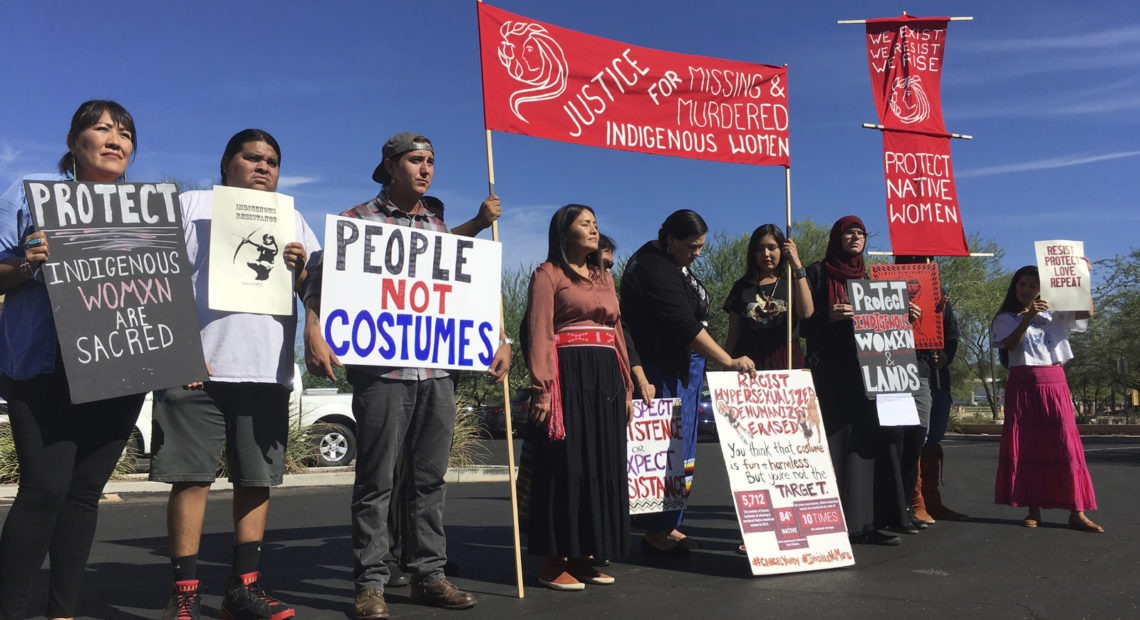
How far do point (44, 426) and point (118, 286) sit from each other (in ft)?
1.86

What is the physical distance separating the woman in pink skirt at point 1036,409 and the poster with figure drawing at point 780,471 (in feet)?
7.28

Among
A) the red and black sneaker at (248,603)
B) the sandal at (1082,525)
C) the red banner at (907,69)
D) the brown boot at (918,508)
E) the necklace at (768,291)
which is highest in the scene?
the red banner at (907,69)

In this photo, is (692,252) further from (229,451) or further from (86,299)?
(86,299)

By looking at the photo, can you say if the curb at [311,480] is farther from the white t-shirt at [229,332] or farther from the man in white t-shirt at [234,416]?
the white t-shirt at [229,332]

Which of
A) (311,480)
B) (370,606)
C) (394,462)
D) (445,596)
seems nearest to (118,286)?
(394,462)

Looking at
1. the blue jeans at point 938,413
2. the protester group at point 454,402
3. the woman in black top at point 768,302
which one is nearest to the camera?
the protester group at point 454,402

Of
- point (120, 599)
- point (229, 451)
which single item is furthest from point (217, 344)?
point (120, 599)

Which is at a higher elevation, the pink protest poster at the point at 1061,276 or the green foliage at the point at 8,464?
the pink protest poster at the point at 1061,276

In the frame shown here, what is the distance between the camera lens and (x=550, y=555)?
471 centimetres

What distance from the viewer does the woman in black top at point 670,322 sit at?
18.0 feet

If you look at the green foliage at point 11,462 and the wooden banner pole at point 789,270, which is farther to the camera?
the green foliage at point 11,462

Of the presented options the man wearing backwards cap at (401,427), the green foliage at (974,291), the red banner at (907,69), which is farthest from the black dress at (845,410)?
the green foliage at (974,291)

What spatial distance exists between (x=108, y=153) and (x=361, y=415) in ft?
4.93

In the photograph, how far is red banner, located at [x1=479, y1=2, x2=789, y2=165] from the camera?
505 cm
